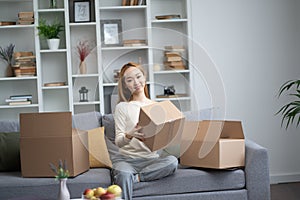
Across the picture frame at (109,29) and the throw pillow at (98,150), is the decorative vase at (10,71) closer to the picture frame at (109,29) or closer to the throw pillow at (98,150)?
the picture frame at (109,29)

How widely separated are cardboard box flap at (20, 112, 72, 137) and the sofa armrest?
120 cm

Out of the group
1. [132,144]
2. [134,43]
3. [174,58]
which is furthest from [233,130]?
[134,43]

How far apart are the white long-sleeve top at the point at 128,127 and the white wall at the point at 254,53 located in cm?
177

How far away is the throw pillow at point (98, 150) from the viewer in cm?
378

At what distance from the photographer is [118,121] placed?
316 centimetres

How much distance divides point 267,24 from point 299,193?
1559 millimetres

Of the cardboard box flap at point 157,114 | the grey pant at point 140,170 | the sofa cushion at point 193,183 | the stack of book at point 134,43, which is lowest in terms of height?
the sofa cushion at point 193,183

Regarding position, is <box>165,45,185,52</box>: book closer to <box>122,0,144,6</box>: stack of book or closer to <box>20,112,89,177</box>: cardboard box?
<box>122,0,144,6</box>: stack of book

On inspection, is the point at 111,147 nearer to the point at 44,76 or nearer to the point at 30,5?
the point at 44,76

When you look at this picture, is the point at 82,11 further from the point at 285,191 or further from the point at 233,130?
the point at 285,191

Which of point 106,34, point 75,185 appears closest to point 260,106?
point 106,34

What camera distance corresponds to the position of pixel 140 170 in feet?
11.5

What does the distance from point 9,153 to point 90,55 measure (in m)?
1.57

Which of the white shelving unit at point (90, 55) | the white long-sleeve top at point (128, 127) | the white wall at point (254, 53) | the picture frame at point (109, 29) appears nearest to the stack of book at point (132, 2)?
the white shelving unit at point (90, 55)
